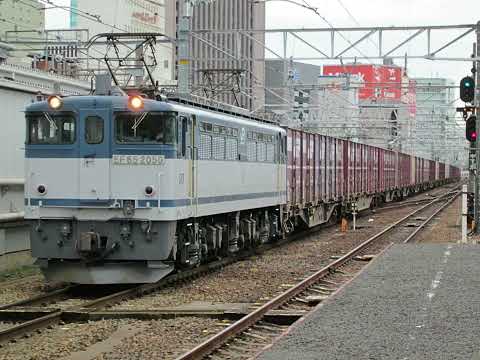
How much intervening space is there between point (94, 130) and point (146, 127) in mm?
883

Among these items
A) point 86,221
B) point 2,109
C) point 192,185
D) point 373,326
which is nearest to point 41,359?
point 373,326

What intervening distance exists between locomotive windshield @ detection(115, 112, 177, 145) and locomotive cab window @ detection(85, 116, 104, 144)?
0.91 feet

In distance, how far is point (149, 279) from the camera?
1326cm

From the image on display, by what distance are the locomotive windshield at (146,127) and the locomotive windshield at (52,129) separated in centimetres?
82

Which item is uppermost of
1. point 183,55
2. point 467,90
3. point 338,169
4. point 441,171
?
point 183,55

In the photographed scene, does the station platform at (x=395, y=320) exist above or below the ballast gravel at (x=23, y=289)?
above

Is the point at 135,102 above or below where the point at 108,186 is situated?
above

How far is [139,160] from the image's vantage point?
43.0 feet

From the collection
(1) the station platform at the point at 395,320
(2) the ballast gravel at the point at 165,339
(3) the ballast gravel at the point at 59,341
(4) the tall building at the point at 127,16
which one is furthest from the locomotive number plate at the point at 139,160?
(4) the tall building at the point at 127,16

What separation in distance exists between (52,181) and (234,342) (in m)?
5.34

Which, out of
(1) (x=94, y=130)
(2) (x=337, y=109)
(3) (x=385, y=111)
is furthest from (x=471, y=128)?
(3) (x=385, y=111)

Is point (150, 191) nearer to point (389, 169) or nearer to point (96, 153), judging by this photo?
point (96, 153)

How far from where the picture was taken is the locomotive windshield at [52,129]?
44.0 feet

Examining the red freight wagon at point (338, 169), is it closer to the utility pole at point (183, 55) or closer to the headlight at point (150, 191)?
the utility pole at point (183, 55)
